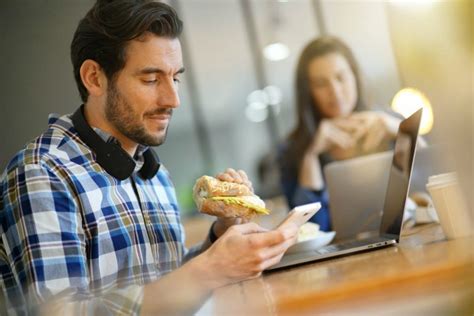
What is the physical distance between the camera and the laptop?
3.96 ft

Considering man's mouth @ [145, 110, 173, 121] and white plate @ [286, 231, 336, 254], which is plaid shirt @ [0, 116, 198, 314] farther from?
white plate @ [286, 231, 336, 254]

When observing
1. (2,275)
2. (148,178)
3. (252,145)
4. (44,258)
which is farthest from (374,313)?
(252,145)

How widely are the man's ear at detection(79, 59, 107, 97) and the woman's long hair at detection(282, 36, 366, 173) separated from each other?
1596 millimetres

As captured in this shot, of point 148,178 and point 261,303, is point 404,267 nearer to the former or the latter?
point 261,303

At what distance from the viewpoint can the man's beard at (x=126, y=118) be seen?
1.37 m

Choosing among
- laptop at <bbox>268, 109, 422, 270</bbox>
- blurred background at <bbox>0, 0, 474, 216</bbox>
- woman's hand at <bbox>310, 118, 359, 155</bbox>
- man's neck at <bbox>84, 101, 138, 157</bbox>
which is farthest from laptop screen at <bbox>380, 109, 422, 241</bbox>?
blurred background at <bbox>0, 0, 474, 216</bbox>

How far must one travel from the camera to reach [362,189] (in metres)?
1.77

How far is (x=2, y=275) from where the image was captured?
1.12m

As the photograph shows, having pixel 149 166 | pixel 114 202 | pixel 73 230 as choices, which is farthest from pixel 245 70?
pixel 73 230

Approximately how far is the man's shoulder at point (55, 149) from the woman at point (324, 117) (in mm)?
1533

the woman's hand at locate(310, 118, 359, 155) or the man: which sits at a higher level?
the man

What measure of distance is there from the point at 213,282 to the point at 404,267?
1.06 ft

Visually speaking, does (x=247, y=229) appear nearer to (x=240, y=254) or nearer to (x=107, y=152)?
(x=240, y=254)

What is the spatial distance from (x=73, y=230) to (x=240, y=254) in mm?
338
